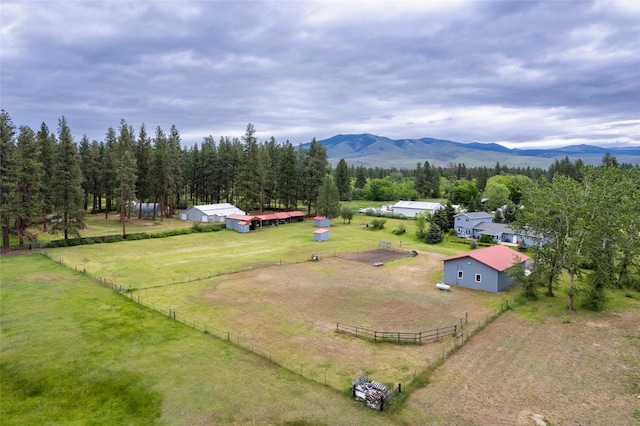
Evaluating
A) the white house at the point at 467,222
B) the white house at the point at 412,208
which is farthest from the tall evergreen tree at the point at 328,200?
the white house at the point at 412,208

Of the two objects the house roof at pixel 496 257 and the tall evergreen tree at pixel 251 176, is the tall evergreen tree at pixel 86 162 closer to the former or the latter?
the tall evergreen tree at pixel 251 176

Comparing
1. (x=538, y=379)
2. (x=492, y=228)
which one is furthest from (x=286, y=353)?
(x=492, y=228)

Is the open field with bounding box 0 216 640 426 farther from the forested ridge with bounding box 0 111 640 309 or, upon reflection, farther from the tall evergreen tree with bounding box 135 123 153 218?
the tall evergreen tree with bounding box 135 123 153 218

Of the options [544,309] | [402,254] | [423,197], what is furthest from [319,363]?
[423,197]

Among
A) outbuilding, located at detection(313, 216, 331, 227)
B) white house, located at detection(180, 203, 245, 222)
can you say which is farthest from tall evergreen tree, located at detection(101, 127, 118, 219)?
outbuilding, located at detection(313, 216, 331, 227)

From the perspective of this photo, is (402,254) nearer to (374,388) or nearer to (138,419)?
(374,388)
